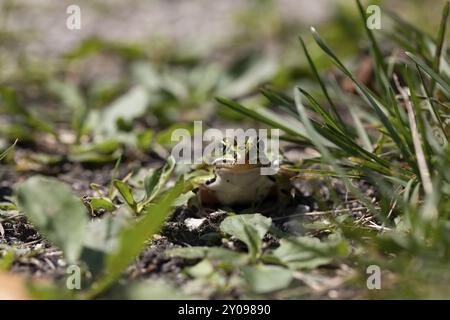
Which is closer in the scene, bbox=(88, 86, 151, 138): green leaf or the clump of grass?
the clump of grass

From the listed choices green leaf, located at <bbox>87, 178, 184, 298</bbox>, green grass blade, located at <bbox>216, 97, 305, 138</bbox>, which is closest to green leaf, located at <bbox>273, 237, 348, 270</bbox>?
green leaf, located at <bbox>87, 178, 184, 298</bbox>

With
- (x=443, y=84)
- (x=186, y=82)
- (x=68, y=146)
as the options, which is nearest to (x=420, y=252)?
(x=443, y=84)

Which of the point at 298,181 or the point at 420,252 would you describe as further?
the point at 298,181

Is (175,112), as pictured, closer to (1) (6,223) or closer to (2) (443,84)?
(1) (6,223)

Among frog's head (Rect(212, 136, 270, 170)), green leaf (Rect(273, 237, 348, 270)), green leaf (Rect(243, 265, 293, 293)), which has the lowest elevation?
green leaf (Rect(243, 265, 293, 293))

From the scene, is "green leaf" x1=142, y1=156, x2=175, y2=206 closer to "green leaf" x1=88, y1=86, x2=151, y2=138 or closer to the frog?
the frog

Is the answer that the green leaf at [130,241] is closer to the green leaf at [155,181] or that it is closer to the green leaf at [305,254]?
the green leaf at [305,254]
